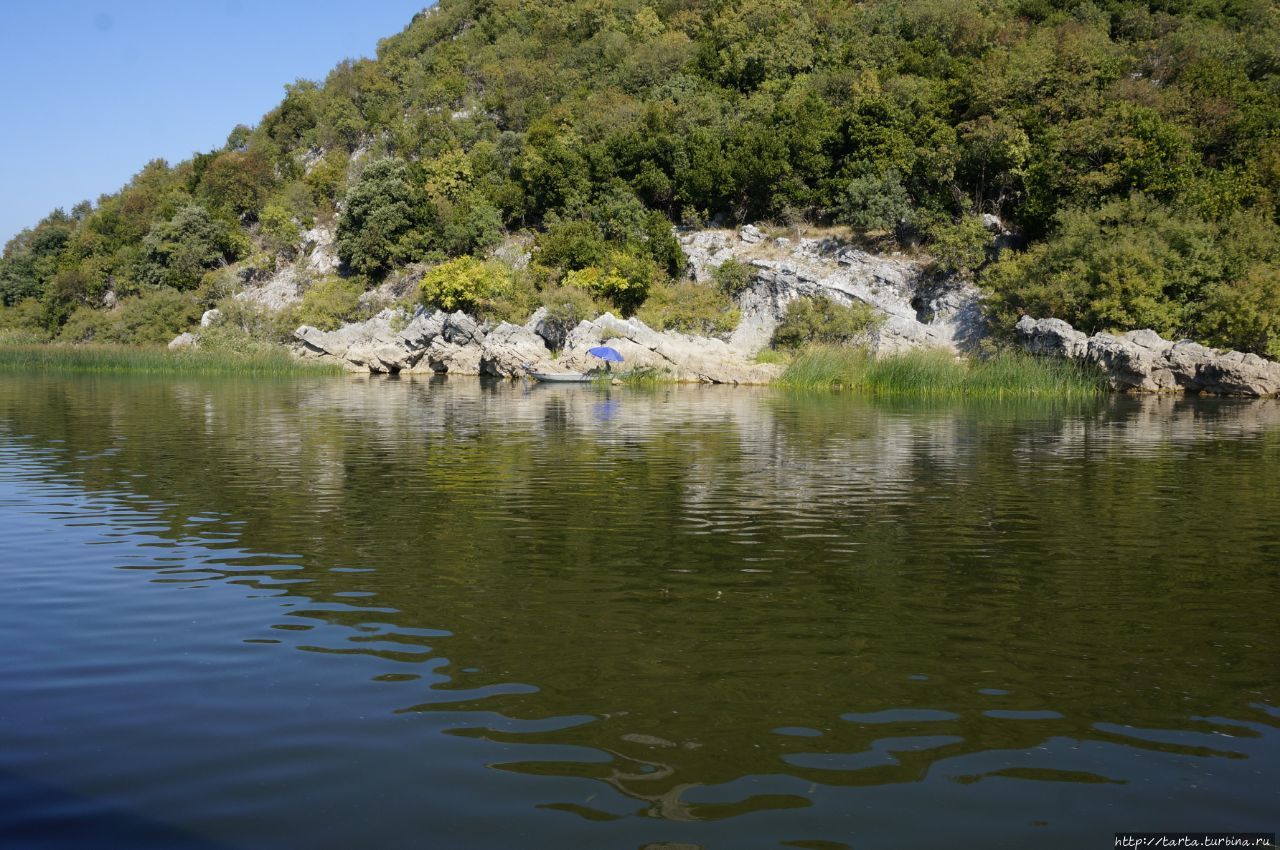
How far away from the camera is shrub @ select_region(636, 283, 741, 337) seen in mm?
58469

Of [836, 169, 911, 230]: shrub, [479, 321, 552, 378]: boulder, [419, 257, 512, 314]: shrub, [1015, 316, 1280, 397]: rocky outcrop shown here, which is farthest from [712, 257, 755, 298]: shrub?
[1015, 316, 1280, 397]: rocky outcrop

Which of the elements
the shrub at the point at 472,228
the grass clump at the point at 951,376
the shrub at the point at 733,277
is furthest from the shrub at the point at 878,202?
the shrub at the point at 472,228

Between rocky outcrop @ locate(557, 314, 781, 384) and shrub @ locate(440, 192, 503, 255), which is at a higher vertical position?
shrub @ locate(440, 192, 503, 255)

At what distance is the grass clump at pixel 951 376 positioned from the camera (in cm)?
4112

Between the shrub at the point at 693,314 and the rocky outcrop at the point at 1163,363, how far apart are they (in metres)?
Answer: 19.1

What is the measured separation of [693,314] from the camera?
58.7 meters

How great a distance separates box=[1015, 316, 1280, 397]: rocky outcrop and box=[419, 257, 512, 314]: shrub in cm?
3433

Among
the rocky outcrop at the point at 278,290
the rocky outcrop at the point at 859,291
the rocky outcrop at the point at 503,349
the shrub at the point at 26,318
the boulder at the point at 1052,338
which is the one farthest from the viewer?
the shrub at the point at 26,318

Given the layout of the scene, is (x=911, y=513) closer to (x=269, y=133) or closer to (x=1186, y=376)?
(x=1186, y=376)

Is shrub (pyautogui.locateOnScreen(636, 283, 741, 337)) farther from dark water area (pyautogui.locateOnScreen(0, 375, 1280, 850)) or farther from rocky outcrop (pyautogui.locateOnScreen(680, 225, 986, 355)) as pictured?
dark water area (pyautogui.locateOnScreen(0, 375, 1280, 850))

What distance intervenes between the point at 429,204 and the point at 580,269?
18295 mm

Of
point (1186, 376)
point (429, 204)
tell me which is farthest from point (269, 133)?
point (1186, 376)

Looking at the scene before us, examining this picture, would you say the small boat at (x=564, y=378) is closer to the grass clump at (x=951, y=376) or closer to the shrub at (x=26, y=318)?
the grass clump at (x=951, y=376)

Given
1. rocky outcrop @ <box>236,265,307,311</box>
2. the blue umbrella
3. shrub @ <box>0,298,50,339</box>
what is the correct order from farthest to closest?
shrub @ <box>0,298,50,339</box>, rocky outcrop @ <box>236,265,307,311</box>, the blue umbrella
